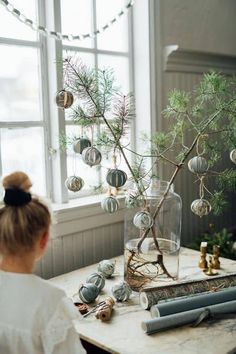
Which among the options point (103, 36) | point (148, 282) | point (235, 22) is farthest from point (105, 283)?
point (235, 22)

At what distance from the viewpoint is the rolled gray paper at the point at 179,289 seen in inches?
50.9

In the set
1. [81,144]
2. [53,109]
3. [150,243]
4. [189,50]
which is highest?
[189,50]

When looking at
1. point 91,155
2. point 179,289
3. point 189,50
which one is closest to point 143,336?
point 179,289

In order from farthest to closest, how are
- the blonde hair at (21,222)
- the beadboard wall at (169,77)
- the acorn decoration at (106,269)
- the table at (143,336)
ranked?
1. the beadboard wall at (169,77)
2. the acorn decoration at (106,269)
3. the table at (143,336)
4. the blonde hair at (21,222)

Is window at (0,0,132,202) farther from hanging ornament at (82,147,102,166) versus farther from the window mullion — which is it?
hanging ornament at (82,147,102,166)

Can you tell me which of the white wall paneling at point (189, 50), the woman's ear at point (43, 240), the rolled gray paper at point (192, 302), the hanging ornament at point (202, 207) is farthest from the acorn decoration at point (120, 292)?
the white wall paneling at point (189, 50)

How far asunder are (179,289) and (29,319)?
57cm

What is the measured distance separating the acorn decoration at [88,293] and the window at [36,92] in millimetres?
400

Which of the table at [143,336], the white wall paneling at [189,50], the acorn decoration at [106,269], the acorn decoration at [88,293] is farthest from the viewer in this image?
the white wall paneling at [189,50]

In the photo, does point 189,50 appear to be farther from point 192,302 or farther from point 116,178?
point 192,302

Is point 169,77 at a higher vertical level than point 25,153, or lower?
higher

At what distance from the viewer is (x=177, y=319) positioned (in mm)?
1177

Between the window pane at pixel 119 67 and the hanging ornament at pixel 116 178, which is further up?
the window pane at pixel 119 67

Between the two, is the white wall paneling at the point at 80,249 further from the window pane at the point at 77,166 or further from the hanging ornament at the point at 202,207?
the hanging ornament at the point at 202,207
